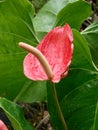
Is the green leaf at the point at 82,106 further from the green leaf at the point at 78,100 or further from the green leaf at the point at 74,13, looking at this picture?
the green leaf at the point at 74,13

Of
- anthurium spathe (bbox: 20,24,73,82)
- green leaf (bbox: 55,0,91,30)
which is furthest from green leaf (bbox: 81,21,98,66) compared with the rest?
anthurium spathe (bbox: 20,24,73,82)

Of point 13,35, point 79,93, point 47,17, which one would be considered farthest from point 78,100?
point 47,17

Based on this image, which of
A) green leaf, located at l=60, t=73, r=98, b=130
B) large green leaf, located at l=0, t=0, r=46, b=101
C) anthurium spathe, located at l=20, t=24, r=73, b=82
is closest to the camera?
anthurium spathe, located at l=20, t=24, r=73, b=82

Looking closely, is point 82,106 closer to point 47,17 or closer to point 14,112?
point 14,112

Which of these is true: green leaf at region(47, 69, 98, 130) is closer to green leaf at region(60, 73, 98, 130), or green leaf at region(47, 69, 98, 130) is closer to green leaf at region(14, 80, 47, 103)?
green leaf at region(60, 73, 98, 130)

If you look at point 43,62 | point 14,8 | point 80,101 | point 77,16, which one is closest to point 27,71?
point 43,62

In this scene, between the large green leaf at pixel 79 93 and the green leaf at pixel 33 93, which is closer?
the large green leaf at pixel 79 93

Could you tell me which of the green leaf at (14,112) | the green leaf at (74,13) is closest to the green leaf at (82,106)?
the green leaf at (14,112)
